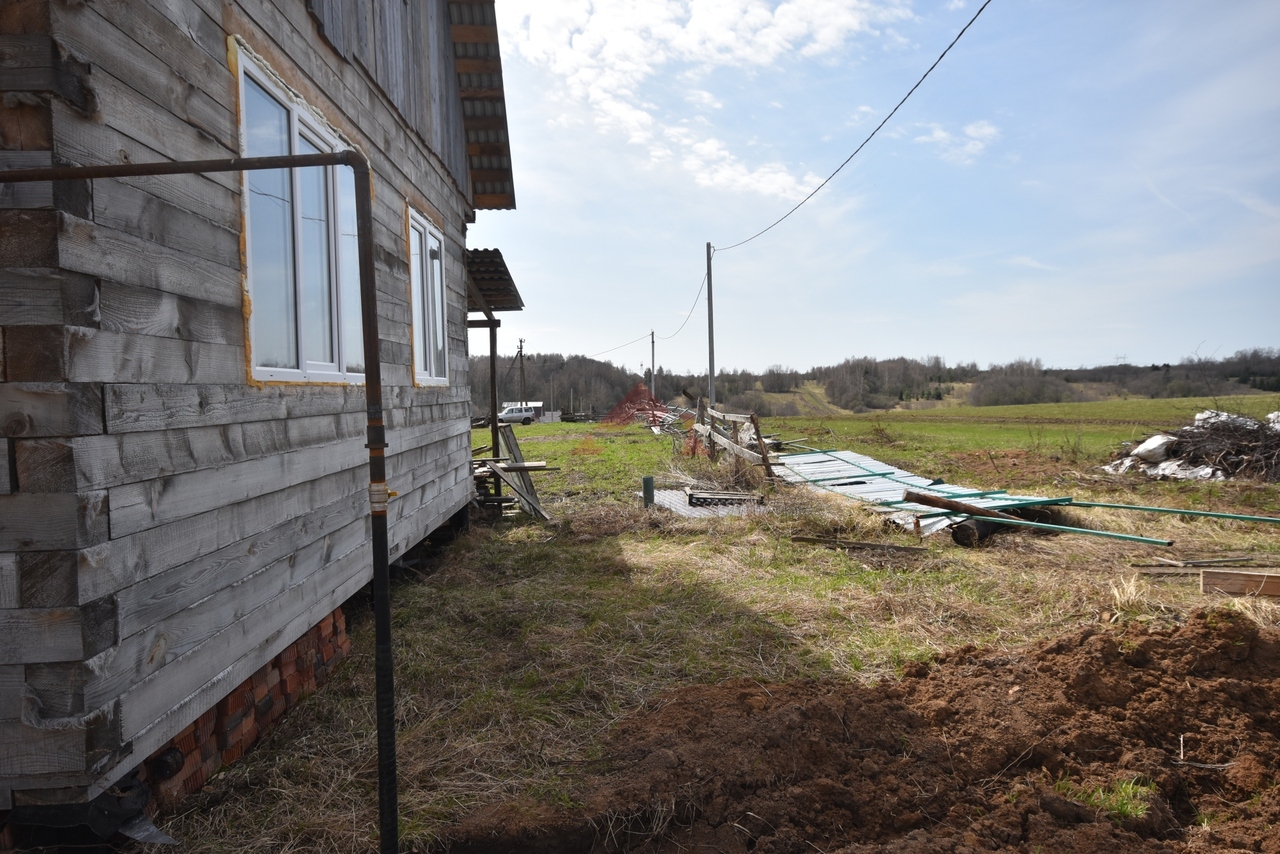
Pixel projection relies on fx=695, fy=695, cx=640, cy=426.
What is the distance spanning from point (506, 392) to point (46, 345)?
59.2 meters

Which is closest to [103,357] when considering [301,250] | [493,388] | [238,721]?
[301,250]

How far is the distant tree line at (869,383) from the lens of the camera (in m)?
52.6

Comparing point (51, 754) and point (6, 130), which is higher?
point (6, 130)

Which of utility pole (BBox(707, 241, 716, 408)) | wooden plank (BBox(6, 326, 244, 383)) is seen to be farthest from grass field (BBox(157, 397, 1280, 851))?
utility pole (BBox(707, 241, 716, 408))

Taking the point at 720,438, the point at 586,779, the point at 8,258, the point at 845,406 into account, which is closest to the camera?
the point at 8,258

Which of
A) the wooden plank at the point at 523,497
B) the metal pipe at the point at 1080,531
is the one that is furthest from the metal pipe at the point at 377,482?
the metal pipe at the point at 1080,531

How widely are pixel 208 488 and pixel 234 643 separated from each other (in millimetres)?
714

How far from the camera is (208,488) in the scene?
2.83m

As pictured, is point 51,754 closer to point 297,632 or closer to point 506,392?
point 297,632

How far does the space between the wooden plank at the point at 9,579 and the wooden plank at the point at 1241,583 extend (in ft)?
24.8

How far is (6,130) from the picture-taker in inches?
83.5

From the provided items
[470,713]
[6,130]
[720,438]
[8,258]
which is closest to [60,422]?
[8,258]

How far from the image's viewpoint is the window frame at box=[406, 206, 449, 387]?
20.2 feet

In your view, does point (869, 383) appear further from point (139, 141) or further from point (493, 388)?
point (139, 141)
